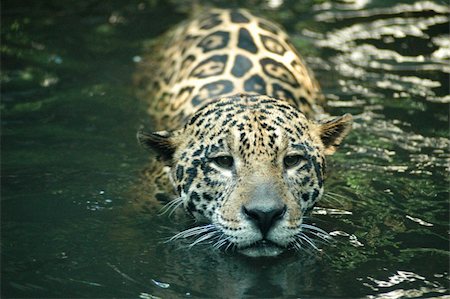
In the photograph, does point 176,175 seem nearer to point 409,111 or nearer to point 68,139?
point 68,139

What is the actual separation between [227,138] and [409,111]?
14.9 ft

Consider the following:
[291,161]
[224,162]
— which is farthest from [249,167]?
[291,161]

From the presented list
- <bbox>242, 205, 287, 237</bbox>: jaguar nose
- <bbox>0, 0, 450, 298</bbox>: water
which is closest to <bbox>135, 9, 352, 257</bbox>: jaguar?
<bbox>242, 205, 287, 237</bbox>: jaguar nose

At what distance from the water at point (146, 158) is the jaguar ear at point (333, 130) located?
23.6 inches

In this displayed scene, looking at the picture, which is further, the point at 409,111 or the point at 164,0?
the point at 164,0

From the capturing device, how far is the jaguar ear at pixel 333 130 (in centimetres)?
902

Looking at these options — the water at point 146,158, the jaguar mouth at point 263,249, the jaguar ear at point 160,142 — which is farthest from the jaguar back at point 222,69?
the jaguar mouth at point 263,249

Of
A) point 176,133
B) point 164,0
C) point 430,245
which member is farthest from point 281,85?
point 164,0

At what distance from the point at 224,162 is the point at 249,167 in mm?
339

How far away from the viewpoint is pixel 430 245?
29.3 feet

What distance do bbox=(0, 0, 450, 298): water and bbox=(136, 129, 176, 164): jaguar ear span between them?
28.3 inches

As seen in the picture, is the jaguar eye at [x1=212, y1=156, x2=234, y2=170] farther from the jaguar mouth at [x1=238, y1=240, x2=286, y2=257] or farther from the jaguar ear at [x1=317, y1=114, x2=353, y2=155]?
the jaguar ear at [x1=317, y1=114, x2=353, y2=155]

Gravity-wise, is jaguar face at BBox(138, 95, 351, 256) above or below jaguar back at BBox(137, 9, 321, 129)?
below

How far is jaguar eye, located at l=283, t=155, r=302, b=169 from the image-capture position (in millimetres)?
8375
